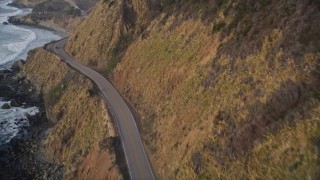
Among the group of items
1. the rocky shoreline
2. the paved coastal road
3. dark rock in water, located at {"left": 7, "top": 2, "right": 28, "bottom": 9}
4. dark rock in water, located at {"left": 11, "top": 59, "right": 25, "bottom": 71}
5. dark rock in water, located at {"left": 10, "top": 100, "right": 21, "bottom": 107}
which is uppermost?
dark rock in water, located at {"left": 7, "top": 2, "right": 28, "bottom": 9}

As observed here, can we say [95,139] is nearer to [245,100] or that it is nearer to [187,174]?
[187,174]

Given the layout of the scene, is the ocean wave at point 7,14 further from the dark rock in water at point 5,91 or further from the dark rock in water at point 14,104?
the dark rock in water at point 14,104

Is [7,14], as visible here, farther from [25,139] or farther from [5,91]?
[25,139]

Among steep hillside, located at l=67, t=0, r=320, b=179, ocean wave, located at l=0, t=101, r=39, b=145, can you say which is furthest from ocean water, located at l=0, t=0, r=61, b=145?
steep hillside, located at l=67, t=0, r=320, b=179

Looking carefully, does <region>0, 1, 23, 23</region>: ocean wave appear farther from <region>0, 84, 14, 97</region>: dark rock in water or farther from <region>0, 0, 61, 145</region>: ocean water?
<region>0, 84, 14, 97</region>: dark rock in water

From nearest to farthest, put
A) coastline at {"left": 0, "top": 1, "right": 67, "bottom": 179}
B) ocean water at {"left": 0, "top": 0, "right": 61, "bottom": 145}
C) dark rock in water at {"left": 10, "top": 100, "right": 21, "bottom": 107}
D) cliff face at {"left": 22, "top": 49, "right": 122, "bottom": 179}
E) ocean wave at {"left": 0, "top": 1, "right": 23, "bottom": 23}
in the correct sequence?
1. cliff face at {"left": 22, "top": 49, "right": 122, "bottom": 179}
2. coastline at {"left": 0, "top": 1, "right": 67, "bottom": 179}
3. ocean water at {"left": 0, "top": 0, "right": 61, "bottom": 145}
4. dark rock in water at {"left": 10, "top": 100, "right": 21, "bottom": 107}
5. ocean wave at {"left": 0, "top": 1, "right": 23, "bottom": 23}

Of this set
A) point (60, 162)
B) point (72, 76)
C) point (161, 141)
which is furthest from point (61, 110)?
point (161, 141)

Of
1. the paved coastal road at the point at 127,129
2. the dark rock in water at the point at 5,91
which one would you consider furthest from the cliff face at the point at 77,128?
the dark rock in water at the point at 5,91
